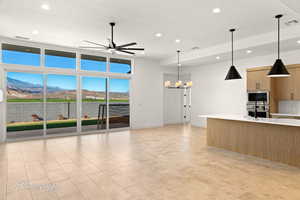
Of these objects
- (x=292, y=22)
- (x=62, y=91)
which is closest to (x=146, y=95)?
(x=62, y=91)

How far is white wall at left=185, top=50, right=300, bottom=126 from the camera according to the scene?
6984 mm

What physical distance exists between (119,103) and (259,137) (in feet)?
18.5

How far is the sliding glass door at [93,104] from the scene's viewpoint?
7.55m

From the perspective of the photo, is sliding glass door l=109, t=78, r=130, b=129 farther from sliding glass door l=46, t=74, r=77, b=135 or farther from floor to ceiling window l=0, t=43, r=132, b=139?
sliding glass door l=46, t=74, r=77, b=135

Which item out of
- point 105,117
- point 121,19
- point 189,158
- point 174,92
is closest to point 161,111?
point 174,92

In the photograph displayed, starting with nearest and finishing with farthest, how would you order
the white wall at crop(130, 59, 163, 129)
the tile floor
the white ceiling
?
the tile floor
the white ceiling
the white wall at crop(130, 59, 163, 129)

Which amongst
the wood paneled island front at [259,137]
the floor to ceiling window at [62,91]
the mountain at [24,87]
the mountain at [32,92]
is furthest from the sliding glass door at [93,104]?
the wood paneled island front at [259,137]

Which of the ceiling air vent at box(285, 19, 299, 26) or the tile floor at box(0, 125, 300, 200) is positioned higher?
the ceiling air vent at box(285, 19, 299, 26)

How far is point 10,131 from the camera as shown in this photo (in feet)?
20.6

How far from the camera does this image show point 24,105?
21.3ft

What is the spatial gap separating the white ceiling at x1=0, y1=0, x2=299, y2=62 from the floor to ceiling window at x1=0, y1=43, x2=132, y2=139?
3.13 ft

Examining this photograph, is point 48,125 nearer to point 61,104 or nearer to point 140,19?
point 61,104

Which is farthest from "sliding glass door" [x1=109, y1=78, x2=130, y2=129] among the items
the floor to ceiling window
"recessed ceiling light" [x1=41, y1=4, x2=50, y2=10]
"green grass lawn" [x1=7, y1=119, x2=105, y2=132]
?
"recessed ceiling light" [x1=41, y1=4, x2=50, y2=10]

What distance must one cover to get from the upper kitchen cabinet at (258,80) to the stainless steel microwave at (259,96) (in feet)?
0.47
